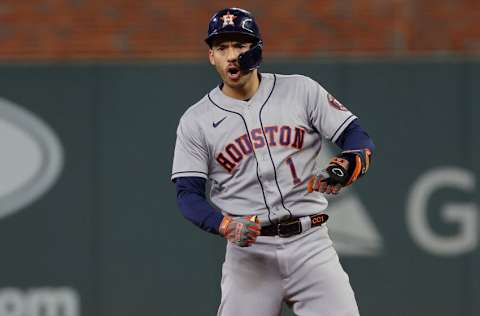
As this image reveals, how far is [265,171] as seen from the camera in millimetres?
4242

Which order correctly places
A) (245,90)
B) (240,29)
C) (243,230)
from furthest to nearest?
(245,90), (240,29), (243,230)

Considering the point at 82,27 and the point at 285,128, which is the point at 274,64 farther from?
the point at 285,128

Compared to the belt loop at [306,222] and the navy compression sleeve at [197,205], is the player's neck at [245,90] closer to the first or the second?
the navy compression sleeve at [197,205]

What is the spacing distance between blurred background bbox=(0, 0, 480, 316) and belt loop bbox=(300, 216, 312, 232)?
278 cm

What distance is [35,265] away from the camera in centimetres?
716

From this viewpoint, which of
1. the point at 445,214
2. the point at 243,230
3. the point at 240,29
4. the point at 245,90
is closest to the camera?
the point at 243,230

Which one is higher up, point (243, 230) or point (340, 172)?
point (340, 172)

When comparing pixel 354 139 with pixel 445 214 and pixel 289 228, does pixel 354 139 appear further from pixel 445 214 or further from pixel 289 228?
pixel 445 214

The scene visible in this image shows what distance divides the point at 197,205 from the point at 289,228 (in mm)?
380

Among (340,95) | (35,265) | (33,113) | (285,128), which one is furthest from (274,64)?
(285,128)

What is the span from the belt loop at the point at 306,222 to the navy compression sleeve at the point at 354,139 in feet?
1.05

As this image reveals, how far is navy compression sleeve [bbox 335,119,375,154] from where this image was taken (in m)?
4.20

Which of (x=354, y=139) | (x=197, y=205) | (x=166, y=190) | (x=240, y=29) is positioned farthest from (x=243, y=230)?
(x=166, y=190)

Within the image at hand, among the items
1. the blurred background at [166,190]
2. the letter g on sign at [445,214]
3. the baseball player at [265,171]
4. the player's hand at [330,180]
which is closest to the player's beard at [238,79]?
the baseball player at [265,171]
